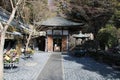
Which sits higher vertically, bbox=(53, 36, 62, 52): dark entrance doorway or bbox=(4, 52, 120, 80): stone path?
bbox=(53, 36, 62, 52): dark entrance doorway

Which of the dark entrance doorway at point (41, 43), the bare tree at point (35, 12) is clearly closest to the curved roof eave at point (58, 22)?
the bare tree at point (35, 12)

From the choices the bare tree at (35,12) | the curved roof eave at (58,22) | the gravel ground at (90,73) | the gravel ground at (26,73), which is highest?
the bare tree at (35,12)

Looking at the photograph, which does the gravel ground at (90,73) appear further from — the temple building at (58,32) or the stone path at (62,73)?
the temple building at (58,32)

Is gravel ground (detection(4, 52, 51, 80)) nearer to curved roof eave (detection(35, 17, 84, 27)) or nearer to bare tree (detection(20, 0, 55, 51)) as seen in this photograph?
bare tree (detection(20, 0, 55, 51))

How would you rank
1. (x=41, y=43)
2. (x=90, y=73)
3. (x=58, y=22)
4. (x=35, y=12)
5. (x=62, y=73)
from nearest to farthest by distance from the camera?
(x=62, y=73), (x=90, y=73), (x=35, y=12), (x=58, y=22), (x=41, y=43)

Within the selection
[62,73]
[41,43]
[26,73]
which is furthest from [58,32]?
[26,73]

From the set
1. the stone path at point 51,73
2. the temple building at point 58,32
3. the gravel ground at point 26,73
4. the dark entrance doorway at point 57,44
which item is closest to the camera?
the gravel ground at point 26,73

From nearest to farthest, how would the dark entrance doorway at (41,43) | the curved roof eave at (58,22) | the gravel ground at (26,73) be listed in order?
the gravel ground at (26,73) → the curved roof eave at (58,22) → the dark entrance doorway at (41,43)

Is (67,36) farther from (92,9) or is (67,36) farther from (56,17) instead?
(92,9)

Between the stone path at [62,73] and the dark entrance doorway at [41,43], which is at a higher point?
the dark entrance doorway at [41,43]

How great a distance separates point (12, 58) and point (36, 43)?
76.6 feet

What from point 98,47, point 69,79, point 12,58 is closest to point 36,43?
point 98,47

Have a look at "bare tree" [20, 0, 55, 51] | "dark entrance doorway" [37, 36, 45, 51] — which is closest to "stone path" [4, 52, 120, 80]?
"bare tree" [20, 0, 55, 51]

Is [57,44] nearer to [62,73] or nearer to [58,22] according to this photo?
[58,22]
